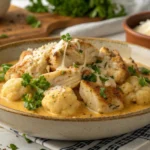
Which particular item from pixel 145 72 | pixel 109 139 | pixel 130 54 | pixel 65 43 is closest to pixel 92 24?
pixel 130 54

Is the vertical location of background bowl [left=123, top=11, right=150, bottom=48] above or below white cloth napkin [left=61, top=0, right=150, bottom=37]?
above

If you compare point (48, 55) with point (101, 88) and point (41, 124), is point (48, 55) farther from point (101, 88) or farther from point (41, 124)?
point (41, 124)

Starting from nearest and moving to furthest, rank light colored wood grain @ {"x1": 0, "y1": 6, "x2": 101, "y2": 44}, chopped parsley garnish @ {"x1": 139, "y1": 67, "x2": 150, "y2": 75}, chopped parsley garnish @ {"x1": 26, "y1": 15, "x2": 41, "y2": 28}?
chopped parsley garnish @ {"x1": 139, "y1": 67, "x2": 150, "y2": 75} < light colored wood grain @ {"x1": 0, "y1": 6, "x2": 101, "y2": 44} < chopped parsley garnish @ {"x1": 26, "y1": 15, "x2": 41, "y2": 28}

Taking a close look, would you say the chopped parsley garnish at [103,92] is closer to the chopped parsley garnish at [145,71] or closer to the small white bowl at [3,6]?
the chopped parsley garnish at [145,71]

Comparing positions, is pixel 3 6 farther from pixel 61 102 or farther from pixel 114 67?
pixel 61 102

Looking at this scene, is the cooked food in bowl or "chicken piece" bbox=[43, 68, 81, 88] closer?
"chicken piece" bbox=[43, 68, 81, 88]

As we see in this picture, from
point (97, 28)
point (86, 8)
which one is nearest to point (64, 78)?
point (97, 28)

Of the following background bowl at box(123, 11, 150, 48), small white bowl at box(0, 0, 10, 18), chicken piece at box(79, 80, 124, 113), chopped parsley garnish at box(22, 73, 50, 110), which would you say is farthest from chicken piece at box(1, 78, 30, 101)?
small white bowl at box(0, 0, 10, 18)

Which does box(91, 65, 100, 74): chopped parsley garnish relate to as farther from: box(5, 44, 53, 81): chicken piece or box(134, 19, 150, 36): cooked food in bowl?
box(134, 19, 150, 36): cooked food in bowl
